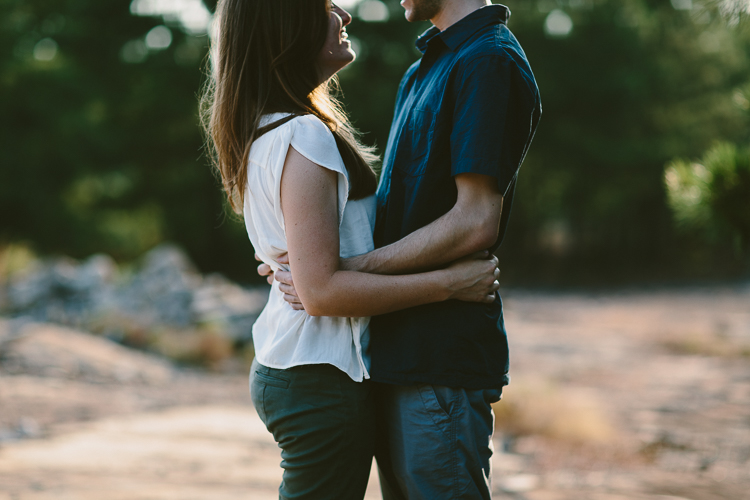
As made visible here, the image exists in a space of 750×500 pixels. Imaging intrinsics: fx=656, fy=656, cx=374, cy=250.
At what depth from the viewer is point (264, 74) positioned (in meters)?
1.58

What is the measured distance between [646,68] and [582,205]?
4.44 m

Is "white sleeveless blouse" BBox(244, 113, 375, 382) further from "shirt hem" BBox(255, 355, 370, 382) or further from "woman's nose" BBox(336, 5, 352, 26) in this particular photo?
"woman's nose" BBox(336, 5, 352, 26)

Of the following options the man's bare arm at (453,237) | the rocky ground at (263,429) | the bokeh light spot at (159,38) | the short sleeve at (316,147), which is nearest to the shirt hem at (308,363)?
the man's bare arm at (453,237)

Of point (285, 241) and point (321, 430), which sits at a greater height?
point (285, 241)

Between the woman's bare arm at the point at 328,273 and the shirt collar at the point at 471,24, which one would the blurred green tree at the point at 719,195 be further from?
the woman's bare arm at the point at 328,273

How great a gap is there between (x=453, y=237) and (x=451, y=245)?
0.02 m

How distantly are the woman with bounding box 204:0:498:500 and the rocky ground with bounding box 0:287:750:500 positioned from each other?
7.49 ft

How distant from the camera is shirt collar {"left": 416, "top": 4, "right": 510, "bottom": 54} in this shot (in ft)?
5.35

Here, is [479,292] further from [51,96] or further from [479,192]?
[51,96]

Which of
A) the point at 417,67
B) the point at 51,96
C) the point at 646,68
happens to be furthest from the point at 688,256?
the point at 417,67

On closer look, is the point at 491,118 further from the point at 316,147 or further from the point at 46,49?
the point at 46,49

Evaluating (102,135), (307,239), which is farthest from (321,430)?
(102,135)

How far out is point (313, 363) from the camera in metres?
1.57

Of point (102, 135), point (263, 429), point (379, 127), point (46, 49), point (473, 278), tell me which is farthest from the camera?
point (46, 49)
